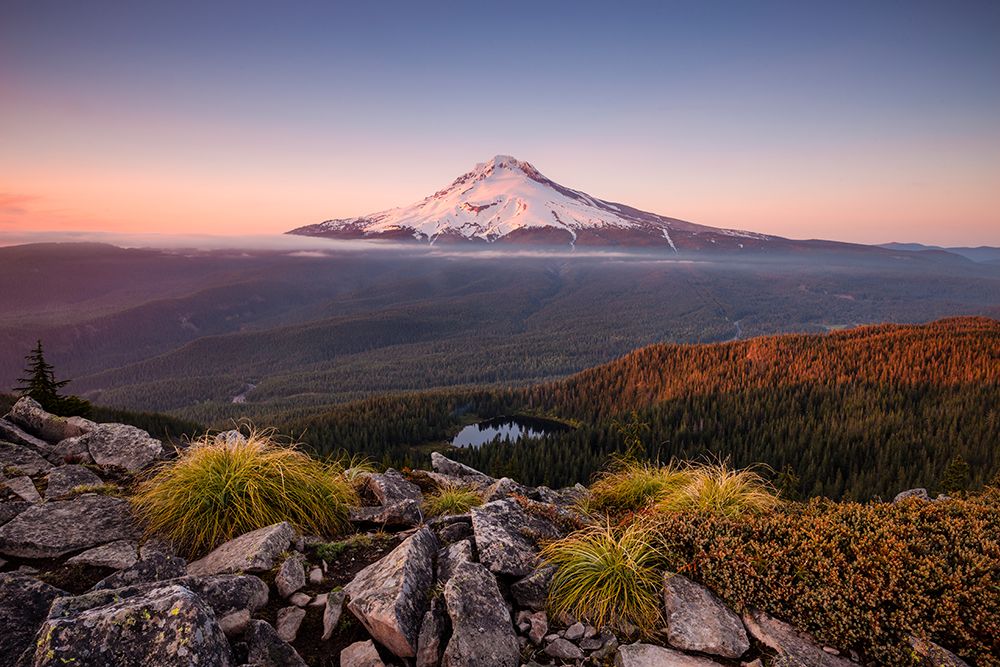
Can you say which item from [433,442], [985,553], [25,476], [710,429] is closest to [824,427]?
[710,429]

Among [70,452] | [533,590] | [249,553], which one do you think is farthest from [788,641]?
[70,452]

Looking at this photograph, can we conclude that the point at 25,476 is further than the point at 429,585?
Yes

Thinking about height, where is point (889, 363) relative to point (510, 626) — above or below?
below

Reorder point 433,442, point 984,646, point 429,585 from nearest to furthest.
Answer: point 984,646
point 429,585
point 433,442

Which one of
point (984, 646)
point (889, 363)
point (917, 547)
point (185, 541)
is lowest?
point (889, 363)

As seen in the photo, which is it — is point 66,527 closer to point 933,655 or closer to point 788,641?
point 788,641

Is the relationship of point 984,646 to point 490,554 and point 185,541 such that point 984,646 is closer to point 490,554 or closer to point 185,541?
point 490,554

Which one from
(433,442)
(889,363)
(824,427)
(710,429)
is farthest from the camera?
(433,442)
